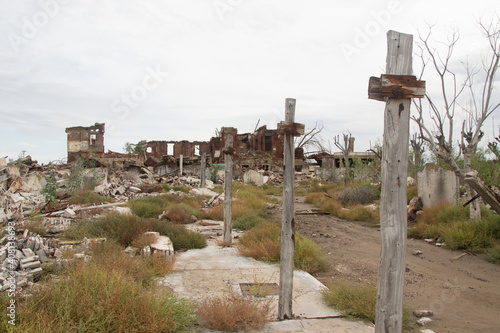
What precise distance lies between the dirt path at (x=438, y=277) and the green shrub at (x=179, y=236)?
311 cm

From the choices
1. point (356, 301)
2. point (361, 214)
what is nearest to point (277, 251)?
point (356, 301)

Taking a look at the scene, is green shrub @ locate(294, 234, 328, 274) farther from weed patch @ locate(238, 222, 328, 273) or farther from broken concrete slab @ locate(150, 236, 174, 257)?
broken concrete slab @ locate(150, 236, 174, 257)

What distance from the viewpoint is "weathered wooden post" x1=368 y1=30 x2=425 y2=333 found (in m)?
2.96

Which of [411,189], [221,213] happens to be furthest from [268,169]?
[221,213]

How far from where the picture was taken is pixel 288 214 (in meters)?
4.53

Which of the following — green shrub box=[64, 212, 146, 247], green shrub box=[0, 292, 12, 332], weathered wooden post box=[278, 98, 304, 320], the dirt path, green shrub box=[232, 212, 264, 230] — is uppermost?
weathered wooden post box=[278, 98, 304, 320]

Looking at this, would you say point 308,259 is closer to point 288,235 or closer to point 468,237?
point 288,235

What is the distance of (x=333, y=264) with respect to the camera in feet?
23.9

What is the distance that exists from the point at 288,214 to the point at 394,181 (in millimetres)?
1799

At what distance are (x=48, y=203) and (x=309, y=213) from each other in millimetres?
10007

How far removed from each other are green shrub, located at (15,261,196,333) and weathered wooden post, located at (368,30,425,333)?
6.94 ft

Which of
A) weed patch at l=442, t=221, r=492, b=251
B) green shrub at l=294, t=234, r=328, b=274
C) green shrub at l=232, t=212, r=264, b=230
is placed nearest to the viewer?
green shrub at l=294, t=234, r=328, b=274

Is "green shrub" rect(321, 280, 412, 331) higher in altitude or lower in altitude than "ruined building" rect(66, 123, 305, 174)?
lower

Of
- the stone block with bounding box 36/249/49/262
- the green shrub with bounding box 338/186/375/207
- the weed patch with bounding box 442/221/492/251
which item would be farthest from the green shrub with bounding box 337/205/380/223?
the stone block with bounding box 36/249/49/262
